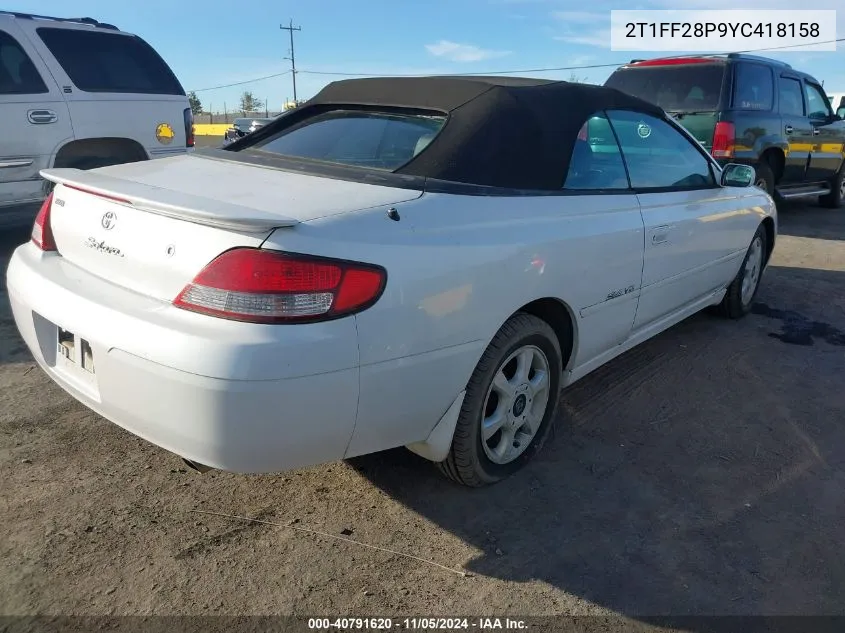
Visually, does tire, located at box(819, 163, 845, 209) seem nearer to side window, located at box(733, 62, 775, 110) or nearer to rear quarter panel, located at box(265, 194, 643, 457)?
side window, located at box(733, 62, 775, 110)

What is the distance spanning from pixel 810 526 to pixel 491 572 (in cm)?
A: 128

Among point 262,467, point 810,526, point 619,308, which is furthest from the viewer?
point 619,308

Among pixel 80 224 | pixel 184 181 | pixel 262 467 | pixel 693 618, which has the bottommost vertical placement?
pixel 693 618

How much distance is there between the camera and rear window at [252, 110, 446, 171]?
2668 mm

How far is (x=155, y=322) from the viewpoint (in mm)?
1949

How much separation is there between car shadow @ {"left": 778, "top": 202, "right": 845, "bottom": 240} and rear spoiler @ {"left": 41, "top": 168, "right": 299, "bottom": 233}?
27.9 ft

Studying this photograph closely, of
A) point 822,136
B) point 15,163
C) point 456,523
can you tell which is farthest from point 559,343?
point 822,136

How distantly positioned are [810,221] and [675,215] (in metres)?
7.64

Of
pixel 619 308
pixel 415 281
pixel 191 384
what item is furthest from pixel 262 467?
pixel 619 308

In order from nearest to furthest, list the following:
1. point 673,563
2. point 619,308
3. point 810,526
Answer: point 673,563 → point 810,526 → point 619,308

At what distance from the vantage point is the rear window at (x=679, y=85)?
7625 millimetres

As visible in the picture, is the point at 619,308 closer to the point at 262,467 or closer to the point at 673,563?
the point at 673,563

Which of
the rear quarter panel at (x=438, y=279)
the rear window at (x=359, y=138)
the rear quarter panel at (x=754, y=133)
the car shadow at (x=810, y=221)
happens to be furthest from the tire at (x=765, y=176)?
the rear window at (x=359, y=138)

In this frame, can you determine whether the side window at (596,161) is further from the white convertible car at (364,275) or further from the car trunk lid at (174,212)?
the car trunk lid at (174,212)
